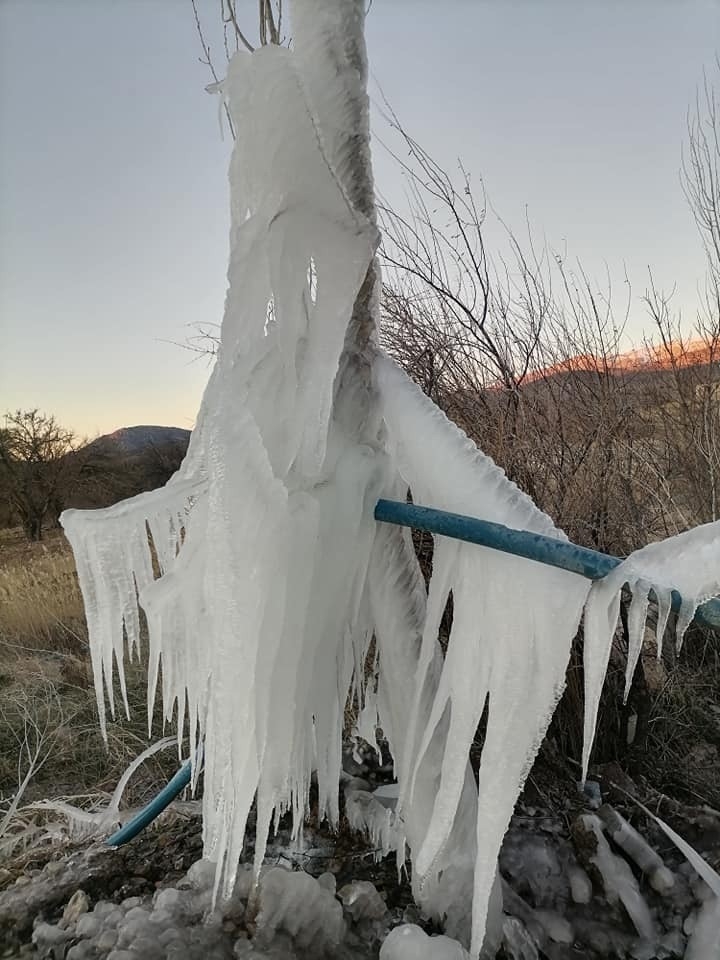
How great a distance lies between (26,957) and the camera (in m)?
1.09

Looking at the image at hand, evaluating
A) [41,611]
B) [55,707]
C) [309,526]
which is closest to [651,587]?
[309,526]

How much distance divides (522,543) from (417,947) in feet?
2.54

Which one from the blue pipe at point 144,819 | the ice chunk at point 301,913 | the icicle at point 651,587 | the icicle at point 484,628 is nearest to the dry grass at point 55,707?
the blue pipe at point 144,819

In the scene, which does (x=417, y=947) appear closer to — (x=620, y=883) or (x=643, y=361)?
(x=620, y=883)

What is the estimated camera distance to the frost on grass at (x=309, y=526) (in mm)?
585

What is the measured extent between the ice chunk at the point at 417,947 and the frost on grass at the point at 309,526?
12.7 inches

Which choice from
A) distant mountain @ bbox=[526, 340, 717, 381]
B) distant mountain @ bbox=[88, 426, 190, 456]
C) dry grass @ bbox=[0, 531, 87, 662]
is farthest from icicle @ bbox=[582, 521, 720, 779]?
distant mountain @ bbox=[88, 426, 190, 456]

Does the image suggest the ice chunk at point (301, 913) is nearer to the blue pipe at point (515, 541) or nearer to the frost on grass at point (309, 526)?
the frost on grass at point (309, 526)

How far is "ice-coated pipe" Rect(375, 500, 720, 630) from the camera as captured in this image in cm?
53

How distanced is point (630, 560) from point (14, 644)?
3552 millimetres

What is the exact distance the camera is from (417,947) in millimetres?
923

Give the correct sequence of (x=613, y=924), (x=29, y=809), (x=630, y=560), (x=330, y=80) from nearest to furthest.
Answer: (x=630, y=560), (x=330, y=80), (x=613, y=924), (x=29, y=809)

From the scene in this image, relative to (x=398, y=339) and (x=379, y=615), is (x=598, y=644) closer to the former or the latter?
(x=379, y=615)

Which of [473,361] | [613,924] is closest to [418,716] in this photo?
[613,924]
